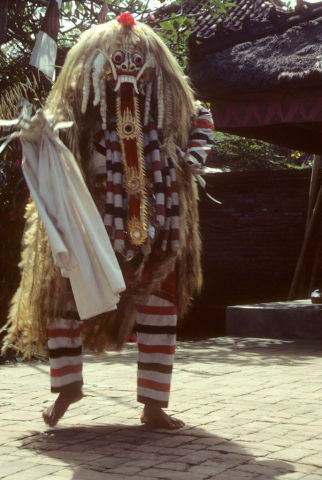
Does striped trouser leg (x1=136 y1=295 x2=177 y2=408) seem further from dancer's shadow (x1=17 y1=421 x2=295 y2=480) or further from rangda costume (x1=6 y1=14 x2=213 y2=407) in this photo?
dancer's shadow (x1=17 y1=421 x2=295 y2=480)

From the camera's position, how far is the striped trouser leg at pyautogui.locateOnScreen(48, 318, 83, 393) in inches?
137

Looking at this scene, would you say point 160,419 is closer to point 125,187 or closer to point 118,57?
point 125,187

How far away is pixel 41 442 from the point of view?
330 centimetres

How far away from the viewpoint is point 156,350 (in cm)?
352

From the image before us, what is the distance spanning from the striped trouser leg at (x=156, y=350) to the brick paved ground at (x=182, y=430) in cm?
18

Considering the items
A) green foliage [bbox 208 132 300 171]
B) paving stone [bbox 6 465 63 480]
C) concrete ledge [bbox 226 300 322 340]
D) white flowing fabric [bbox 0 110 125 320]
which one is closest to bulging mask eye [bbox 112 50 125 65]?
white flowing fabric [bbox 0 110 125 320]

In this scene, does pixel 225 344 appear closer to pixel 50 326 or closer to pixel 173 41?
pixel 50 326

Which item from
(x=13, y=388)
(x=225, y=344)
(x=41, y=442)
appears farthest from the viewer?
(x=225, y=344)

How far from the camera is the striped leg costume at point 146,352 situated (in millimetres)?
3488

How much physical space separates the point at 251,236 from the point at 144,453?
928cm

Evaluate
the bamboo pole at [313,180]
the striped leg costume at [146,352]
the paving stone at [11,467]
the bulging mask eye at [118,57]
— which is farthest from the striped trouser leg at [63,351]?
the bamboo pole at [313,180]

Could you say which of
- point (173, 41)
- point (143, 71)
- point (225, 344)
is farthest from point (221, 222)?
point (143, 71)

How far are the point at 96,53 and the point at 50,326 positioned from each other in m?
1.31

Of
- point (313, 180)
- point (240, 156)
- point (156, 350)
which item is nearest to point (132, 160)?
point (156, 350)
